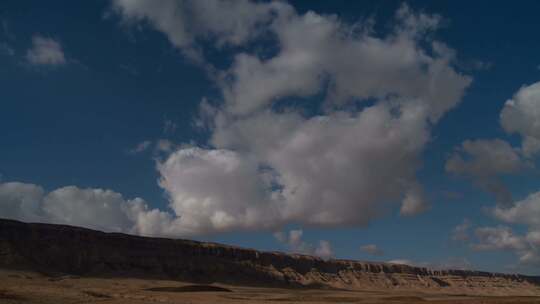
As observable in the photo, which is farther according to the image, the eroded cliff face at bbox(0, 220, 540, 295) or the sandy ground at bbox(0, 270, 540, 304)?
the eroded cliff face at bbox(0, 220, 540, 295)

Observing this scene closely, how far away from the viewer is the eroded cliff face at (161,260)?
108812mm

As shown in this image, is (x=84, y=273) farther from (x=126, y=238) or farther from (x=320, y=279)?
(x=320, y=279)

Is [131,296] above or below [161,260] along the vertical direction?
below

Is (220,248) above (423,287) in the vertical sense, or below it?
above

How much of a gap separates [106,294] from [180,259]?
84.6 m

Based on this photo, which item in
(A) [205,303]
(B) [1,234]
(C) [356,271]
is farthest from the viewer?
(C) [356,271]

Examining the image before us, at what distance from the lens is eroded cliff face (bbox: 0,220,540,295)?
108812 mm

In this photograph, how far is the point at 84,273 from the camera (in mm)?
108562

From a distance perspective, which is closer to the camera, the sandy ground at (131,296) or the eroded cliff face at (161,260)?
the sandy ground at (131,296)

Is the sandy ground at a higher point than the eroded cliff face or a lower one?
lower

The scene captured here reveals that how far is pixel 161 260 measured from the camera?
130250mm

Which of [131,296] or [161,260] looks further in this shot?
[161,260]

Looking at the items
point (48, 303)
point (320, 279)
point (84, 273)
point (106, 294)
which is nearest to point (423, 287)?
point (320, 279)

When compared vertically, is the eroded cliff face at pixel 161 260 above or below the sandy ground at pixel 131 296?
above
